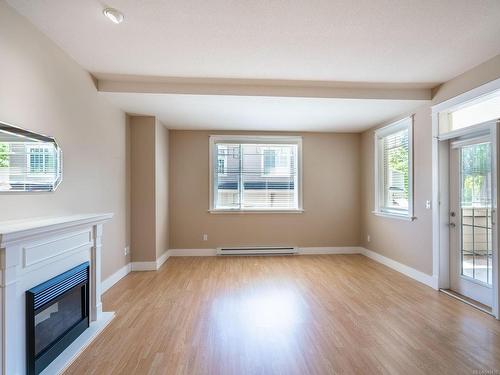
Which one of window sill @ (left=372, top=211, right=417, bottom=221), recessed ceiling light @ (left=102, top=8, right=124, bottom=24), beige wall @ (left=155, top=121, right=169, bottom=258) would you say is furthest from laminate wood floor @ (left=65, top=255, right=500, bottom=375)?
recessed ceiling light @ (left=102, top=8, right=124, bottom=24)

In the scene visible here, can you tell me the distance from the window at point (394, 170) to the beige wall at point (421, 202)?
136mm

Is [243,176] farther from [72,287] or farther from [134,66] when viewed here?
[72,287]

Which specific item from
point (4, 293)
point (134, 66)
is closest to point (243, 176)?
point (134, 66)

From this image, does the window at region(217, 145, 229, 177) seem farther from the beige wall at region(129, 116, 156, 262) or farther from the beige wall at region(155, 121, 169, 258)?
the beige wall at region(129, 116, 156, 262)

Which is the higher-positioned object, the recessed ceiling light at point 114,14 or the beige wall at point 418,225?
the recessed ceiling light at point 114,14

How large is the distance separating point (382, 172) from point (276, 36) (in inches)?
140

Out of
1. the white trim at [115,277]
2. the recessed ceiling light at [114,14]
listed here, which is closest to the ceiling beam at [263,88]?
the recessed ceiling light at [114,14]

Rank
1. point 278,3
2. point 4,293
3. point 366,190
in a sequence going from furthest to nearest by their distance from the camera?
point 366,190 < point 278,3 < point 4,293

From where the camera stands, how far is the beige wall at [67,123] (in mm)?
2037

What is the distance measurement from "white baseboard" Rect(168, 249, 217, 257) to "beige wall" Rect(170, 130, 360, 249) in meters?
0.08

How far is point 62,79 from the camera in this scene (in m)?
2.65

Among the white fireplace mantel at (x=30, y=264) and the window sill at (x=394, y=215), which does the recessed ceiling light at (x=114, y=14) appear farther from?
the window sill at (x=394, y=215)

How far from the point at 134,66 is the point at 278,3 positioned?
183 cm

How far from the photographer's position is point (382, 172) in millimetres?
4926
